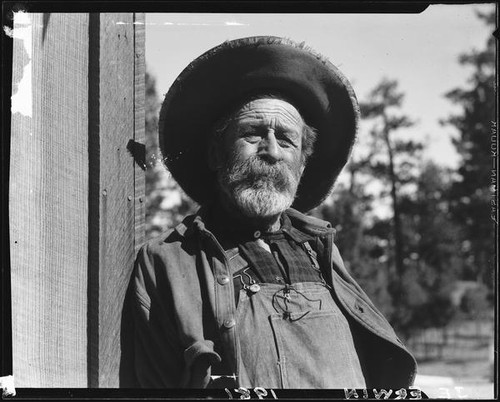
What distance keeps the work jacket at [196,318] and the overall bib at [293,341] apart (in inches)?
2.3

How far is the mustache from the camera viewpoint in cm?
355

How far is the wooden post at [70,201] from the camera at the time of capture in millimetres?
3365

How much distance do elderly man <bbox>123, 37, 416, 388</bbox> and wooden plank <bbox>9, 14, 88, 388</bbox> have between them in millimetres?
281

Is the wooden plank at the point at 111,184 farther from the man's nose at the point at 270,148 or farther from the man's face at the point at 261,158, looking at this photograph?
the man's nose at the point at 270,148

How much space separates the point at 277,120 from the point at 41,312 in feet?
4.62

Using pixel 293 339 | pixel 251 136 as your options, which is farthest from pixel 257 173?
pixel 293 339

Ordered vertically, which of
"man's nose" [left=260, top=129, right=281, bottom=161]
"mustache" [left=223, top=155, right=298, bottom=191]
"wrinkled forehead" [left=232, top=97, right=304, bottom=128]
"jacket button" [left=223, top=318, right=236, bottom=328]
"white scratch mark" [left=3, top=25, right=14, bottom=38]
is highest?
"white scratch mark" [left=3, top=25, right=14, bottom=38]

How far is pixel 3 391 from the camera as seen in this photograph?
11.0 feet

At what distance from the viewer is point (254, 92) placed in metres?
3.63

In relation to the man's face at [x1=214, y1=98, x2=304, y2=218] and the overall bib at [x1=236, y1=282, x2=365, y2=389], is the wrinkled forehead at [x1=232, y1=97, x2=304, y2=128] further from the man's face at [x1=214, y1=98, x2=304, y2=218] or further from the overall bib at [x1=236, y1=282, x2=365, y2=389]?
the overall bib at [x1=236, y1=282, x2=365, y2=389]

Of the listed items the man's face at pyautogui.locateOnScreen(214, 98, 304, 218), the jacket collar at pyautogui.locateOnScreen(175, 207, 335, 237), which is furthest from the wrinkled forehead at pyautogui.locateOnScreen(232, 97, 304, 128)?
the jacket collar at pyautogui.locateOnScreen(175, 207, 335, 237)

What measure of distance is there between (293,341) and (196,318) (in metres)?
0.45

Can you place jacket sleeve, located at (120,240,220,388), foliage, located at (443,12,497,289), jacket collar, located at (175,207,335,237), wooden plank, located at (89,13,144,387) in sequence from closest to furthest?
1. jacket sleeve, located at (120,240,220,388)
2. wooden plank, located at (89,13,144,387)
3. jacket collar, located at (175,207,335,237)
4. foliage, located at (443,12,497,289)

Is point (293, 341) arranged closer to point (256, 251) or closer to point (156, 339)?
point (256, 251)
